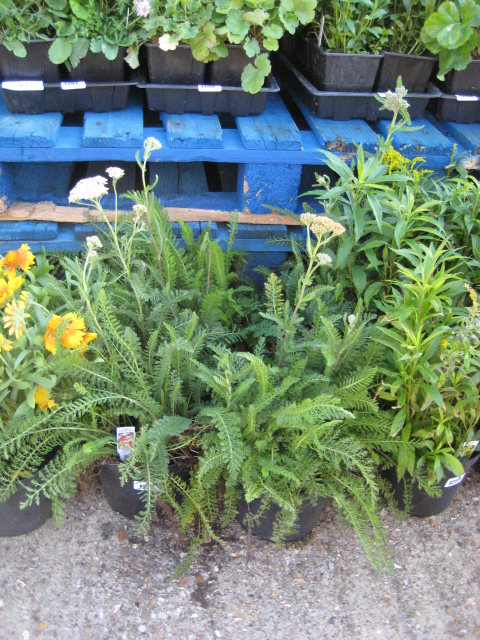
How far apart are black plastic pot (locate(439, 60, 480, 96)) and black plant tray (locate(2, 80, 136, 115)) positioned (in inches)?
47.1

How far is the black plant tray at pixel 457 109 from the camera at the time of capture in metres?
2.18

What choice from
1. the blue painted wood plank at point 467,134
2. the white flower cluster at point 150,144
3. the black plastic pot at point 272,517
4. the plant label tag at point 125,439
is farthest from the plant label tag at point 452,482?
the white flower cluster at point 150,144

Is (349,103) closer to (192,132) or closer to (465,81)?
(465,81)

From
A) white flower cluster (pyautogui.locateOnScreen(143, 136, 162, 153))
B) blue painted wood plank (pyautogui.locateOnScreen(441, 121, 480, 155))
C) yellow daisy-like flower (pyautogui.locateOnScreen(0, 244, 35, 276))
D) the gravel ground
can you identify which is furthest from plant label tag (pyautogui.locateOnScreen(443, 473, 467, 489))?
yellow daisy-like flower (pyautogui.locateOnScreen(0, 244, 35, 276))

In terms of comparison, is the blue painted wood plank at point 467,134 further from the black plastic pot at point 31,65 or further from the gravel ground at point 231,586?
the black plastic pot at point 31,65

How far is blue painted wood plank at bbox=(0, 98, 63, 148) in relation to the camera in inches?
72.8

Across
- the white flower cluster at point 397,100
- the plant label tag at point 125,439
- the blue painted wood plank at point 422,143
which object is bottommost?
the plant label tag at point 125,439

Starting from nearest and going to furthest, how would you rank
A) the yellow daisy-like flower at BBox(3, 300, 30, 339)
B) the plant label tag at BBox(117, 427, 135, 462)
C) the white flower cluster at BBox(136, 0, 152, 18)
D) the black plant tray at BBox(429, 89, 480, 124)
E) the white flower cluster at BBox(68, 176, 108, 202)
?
the yellow daisy-like flower at BBox(3, 300, 30, 339) < the white flower cluster at BBox(68, 176, 108, 202) < the plant label tag at BBox(117, 427, 135, 462) < the white flower cluster at BBox(136, 0, 152, 18) < the black plant tray at BBox(429, 89, 480, 124)

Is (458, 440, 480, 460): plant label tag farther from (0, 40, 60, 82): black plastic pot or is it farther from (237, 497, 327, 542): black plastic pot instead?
(0, 40, 60, 82): black plastic pot

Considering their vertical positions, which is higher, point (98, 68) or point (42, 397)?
point (98, 68)

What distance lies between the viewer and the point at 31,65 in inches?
74.7

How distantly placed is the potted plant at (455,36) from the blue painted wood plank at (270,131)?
22.3 inches

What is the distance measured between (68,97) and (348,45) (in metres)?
1.01

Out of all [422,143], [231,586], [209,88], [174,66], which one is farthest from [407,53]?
[231,586]
